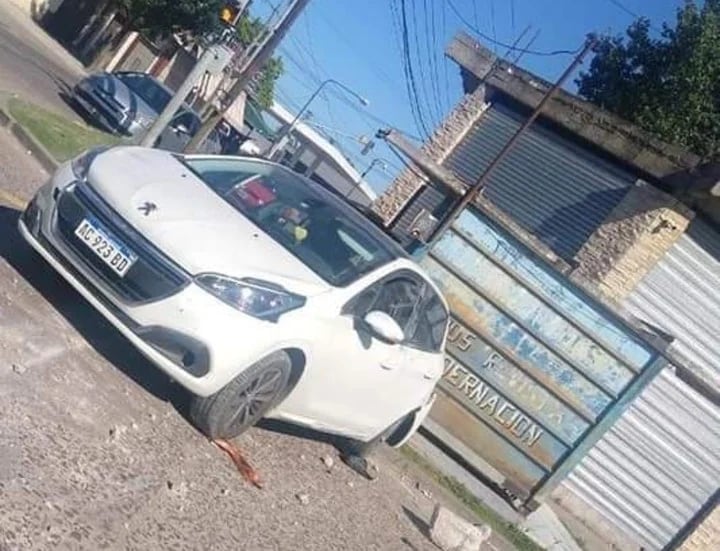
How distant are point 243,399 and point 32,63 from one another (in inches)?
800

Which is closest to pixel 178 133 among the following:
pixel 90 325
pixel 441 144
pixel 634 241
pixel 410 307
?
pixel 441 144

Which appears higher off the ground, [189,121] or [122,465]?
[122,465]

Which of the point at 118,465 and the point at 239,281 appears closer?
the point at 118,465

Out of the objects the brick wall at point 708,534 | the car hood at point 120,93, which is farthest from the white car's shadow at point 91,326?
the car hood at point 120,93

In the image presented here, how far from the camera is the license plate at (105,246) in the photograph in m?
5.47

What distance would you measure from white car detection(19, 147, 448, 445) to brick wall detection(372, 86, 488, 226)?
32.4 ft

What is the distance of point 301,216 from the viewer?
6.63 meters

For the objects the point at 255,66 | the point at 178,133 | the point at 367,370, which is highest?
the point at 255,66

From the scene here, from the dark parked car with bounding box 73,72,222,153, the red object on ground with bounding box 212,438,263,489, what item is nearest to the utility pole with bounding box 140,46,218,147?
the red object on ground with bounding box 212,438,263,489

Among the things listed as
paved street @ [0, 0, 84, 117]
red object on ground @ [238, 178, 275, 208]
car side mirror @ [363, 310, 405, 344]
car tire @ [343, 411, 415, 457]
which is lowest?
paved street @ [0, 0, 84, 117]

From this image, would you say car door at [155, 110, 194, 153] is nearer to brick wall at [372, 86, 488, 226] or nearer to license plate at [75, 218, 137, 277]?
brick wall at [372, 86, 488, 226]

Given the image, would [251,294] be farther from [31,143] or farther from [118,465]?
[31,143]

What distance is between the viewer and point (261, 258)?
576 cm

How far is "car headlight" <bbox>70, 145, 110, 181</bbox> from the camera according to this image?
19.7 ft
